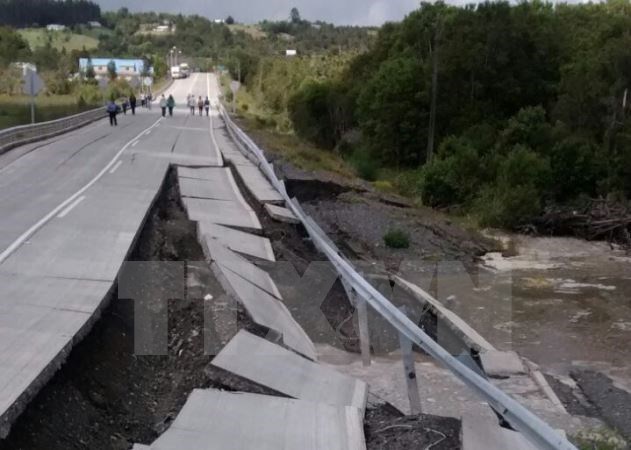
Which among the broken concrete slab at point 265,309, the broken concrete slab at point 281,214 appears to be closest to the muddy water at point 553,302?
the broken concrete slab at point 281,214

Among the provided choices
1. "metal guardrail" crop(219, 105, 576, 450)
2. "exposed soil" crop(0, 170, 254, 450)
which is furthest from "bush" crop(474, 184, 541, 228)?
"metal guardrail" crop(219, 105, 576, 450)

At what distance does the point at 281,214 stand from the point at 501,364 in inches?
218

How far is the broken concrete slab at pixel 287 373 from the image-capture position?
20.2ft

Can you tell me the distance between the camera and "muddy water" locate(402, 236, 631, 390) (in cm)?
1333

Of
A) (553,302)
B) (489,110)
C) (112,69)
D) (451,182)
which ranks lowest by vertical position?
(553,302)

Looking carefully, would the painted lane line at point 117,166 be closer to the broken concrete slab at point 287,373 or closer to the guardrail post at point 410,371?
the broken concrete slab at point 287,373

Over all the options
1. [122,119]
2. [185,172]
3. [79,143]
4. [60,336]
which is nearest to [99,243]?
[60,336]

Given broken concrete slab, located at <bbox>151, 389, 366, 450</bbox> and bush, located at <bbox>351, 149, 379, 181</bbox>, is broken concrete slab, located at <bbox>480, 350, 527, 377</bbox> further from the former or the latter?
bush, located at <bbox>351, 149, 379, 181</bbox>

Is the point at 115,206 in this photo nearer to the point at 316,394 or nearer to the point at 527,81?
the point at 316,394

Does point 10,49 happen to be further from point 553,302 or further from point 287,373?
point 287,373

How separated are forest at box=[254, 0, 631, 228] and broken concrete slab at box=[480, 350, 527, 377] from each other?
17981 millimetres

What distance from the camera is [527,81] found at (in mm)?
49781

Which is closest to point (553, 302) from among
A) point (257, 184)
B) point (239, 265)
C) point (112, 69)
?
point (257, 184)

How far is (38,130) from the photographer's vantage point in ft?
118
